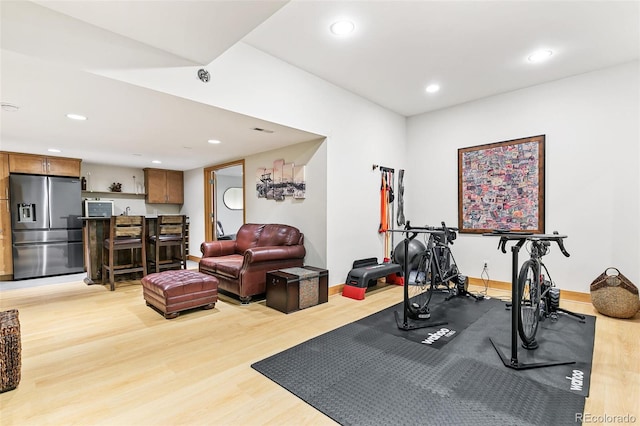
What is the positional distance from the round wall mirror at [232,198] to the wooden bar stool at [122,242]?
411 cm

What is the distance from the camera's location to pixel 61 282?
16.9 ft

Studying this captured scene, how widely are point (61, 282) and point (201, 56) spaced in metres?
4.87

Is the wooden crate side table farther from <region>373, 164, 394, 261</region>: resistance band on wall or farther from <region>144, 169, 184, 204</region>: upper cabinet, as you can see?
<region>144, 169, 184, 204</region>: upper cabinet

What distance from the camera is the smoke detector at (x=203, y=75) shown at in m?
2.97

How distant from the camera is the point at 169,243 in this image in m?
5.23

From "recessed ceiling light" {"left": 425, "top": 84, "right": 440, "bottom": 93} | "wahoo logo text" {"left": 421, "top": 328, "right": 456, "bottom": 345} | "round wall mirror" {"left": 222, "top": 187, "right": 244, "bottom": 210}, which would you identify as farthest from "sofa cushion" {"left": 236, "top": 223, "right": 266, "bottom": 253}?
"round wall mirror" {"left": 222, "top": 187, "right": 244, "bottom": 210}

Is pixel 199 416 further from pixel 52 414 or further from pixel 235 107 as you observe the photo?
pixel 235 107

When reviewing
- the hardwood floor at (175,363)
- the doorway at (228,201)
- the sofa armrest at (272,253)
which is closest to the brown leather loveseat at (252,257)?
the sofa armrest at (272,253)

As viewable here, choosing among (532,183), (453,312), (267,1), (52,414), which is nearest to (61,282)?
(52,414)

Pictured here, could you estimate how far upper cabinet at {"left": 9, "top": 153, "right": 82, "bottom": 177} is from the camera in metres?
5.39

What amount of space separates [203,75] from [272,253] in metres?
2.24

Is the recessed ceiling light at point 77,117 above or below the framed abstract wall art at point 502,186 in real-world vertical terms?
above

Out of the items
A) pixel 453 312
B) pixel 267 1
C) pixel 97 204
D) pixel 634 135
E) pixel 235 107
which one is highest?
pixel 267 1

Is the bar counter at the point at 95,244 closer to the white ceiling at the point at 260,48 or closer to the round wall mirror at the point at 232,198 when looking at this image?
the white ceiling at the point at 260,48
